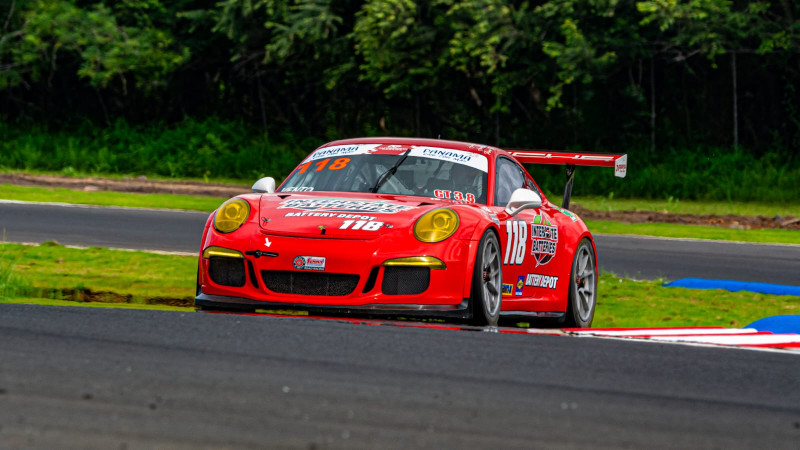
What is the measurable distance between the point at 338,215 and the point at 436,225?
1.94 feet

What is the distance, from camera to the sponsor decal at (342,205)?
7553 mm

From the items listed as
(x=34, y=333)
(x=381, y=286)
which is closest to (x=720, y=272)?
(x=381, y=286)

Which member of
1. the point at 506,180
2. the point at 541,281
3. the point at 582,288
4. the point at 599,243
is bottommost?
the point at 599,243

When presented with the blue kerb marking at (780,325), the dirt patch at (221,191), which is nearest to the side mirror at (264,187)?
the blue kerb marking at (780,325)

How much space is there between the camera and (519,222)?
8328 millimetres

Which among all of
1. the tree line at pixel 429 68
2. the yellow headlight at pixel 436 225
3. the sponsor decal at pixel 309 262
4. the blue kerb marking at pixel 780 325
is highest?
the tree line at pixel 429 68

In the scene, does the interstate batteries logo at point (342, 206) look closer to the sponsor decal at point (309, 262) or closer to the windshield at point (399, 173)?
the sponsor decal at point (309, 262)

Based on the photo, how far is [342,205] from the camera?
767cm

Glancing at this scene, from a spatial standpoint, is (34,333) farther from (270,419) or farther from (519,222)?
(519,222)

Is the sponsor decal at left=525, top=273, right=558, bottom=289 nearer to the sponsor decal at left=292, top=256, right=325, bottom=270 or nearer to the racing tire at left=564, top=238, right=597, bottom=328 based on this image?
the racing tire at left=564, top=238, right=597, bottom=328

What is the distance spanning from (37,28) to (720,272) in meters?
21.1

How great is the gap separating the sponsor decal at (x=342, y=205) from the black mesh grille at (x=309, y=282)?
474mm

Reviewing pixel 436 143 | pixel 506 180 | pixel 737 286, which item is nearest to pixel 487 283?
pixel 506 180

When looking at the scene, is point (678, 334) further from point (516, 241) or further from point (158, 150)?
point (158, 150)
